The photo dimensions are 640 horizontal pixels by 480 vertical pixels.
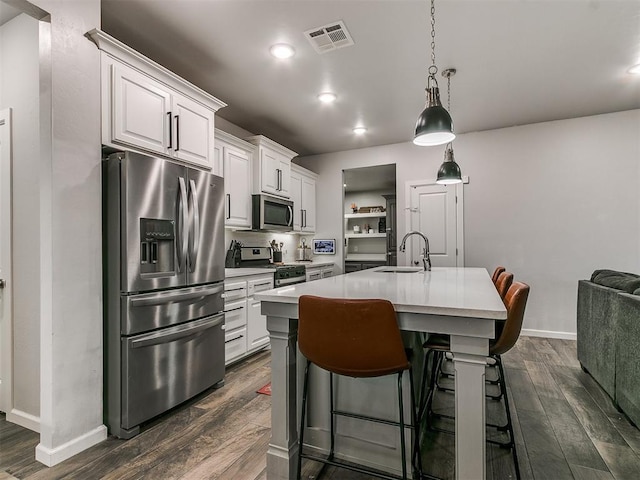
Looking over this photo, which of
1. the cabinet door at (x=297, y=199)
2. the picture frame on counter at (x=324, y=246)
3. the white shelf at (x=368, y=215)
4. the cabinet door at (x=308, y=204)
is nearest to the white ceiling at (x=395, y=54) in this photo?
the cabinet door at (x=297, y=199)

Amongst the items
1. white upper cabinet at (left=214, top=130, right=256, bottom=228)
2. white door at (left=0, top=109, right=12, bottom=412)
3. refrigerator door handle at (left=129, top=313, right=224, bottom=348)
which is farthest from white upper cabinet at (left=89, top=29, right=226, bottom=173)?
refrigerator door handle at (left=129, top=313, right=224, bottom=348)

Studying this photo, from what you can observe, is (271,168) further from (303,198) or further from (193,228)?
(193,228)

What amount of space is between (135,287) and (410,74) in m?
2.84

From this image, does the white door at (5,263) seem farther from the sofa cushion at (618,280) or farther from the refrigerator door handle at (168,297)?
the sofa cushion at (618,280)

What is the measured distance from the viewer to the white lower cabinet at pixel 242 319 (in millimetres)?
3092

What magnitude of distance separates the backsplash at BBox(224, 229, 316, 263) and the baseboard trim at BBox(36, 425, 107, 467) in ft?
7.49

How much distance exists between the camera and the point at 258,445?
6.37ft

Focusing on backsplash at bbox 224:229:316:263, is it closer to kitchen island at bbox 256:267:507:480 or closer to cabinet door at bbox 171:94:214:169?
cabinet door at bbox 171:94:214:169

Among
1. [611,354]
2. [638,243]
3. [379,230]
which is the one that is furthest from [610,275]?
[379,230]

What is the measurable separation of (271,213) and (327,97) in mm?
1506

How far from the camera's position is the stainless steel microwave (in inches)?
158

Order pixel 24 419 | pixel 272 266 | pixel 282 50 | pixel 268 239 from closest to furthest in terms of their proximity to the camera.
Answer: pixel 24 419 → pixel 282 50 → pixel 272 266 → pixel 268 239

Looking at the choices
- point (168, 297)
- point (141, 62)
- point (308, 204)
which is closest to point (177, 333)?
point (168, 297)

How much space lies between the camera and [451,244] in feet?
15.6
